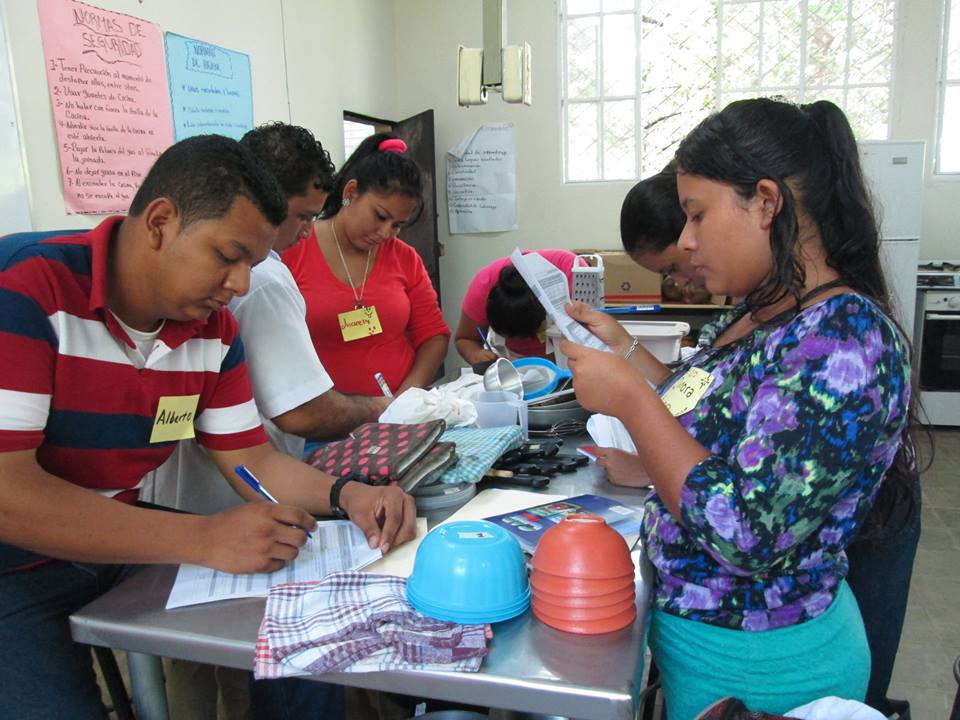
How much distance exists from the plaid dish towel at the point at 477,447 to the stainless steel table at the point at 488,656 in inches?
16.0

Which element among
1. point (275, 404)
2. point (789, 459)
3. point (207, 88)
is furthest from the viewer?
point (207, 88)

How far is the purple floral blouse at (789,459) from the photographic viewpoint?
811 mm

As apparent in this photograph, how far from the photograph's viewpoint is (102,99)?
95.2 inches

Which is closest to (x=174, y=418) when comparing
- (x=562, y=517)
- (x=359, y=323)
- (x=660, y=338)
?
(x=562, y=517)

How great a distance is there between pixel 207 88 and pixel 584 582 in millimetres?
2798

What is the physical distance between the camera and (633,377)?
38.3 inches

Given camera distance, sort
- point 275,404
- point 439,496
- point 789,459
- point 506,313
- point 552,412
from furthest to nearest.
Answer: point 506,313
point 552,412
point 275,404
point 439,496
point 789,459

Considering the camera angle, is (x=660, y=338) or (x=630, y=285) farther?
(x=630, y=285)

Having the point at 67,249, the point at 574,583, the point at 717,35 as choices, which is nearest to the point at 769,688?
the point at 574,583

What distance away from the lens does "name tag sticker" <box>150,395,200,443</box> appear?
1.22m

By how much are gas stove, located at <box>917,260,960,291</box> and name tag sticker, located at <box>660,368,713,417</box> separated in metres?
4.50

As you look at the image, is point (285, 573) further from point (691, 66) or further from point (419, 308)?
point (691, 66)

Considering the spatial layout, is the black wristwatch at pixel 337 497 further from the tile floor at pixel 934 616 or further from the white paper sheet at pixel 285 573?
the tile floor at pixel 934 616

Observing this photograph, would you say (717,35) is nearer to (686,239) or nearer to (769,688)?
(686,239)
